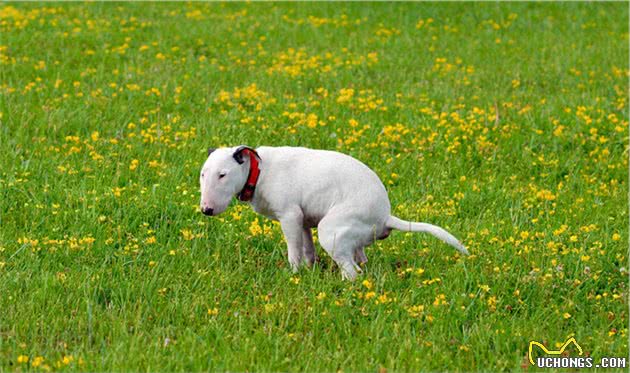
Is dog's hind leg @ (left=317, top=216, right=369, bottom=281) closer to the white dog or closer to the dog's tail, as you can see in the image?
the white dog

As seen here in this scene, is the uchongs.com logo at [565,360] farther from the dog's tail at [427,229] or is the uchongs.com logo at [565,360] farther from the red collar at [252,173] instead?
the red collar at [252,173]

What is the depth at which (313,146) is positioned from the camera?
33.2 ft

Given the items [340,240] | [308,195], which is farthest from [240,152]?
[340,240]

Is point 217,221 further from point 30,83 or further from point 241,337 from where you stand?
point 30,83

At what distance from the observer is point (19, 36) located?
14.2 metres

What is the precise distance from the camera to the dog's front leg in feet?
21.3

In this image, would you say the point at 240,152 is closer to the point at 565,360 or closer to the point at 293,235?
the point at 293,235

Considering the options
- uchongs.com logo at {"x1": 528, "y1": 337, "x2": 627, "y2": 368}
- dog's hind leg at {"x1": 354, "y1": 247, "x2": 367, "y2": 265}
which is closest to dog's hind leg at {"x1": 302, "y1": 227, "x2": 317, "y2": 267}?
dog's hind leg at {"x1": 354, "y1": 247, "x2": 367, "y2": 265}

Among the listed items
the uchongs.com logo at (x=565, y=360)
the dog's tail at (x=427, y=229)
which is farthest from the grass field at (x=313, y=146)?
the dog's tail at (x=427, y=229)

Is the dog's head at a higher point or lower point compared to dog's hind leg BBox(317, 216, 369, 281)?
higher

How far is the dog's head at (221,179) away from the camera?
6.31 meters

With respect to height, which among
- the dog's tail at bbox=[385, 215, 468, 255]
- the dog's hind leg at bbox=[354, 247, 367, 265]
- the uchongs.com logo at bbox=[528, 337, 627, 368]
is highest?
the dog's tail at bbox=[385, 215, 468, 255]

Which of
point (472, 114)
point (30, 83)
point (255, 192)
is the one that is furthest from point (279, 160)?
point (30, 83)

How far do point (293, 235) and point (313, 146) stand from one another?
3668 millimetres
